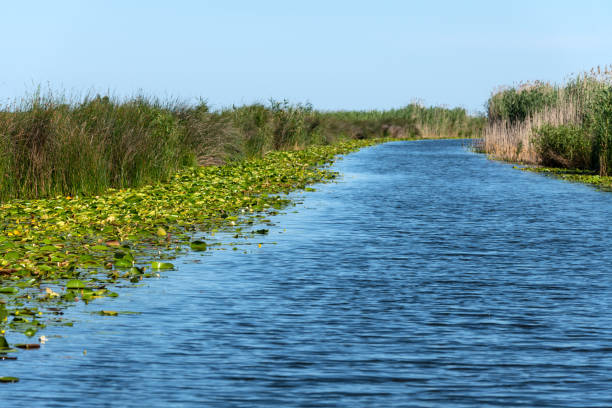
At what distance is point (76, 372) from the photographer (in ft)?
22.5

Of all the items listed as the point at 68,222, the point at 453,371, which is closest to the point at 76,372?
the point at 453,371

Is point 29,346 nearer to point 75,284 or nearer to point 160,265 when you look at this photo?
point 75,284

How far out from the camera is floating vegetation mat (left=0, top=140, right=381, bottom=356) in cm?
972

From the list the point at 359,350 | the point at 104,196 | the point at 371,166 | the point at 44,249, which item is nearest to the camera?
the point at 359,350

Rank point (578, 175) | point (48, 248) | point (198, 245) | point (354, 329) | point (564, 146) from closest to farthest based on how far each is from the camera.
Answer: point (354, 329)
point (48, 248)
point (198, 245)
point (578, 175)
point (564, 146)

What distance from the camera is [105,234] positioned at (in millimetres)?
14977

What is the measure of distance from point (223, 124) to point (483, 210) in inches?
606

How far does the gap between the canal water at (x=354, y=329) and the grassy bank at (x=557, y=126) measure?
50.5 feet

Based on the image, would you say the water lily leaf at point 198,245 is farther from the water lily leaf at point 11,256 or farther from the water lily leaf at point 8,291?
the water lily leaf at point 8,291

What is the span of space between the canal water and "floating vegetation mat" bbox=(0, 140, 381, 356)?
1.64 ft

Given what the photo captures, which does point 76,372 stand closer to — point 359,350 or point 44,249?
point 359,350

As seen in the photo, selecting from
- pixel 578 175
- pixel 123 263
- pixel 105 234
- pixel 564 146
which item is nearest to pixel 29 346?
pixel 123 263

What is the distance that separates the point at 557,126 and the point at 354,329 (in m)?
28.8

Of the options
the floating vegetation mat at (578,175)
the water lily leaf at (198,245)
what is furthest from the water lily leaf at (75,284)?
the floating vegetation mat at (578,175)
